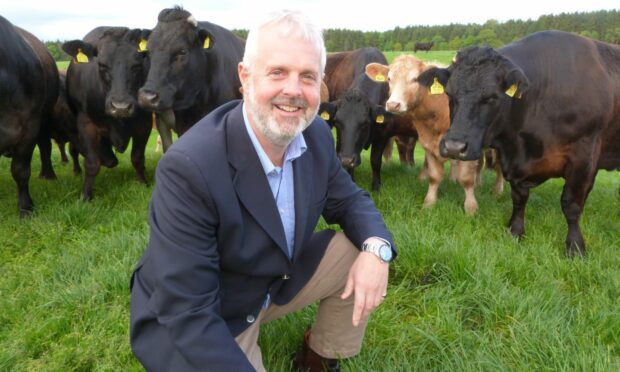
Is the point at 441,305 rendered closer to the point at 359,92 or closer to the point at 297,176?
the point at 297,176

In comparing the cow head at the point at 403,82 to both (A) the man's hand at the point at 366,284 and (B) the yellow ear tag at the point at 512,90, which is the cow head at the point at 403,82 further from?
(A) the man's hand at the point at 366,284

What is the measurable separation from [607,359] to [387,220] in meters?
2.46

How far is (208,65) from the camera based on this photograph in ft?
18.0

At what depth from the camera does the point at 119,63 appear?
17.2ft

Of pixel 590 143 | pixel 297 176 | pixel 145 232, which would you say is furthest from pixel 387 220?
pixel 297 176

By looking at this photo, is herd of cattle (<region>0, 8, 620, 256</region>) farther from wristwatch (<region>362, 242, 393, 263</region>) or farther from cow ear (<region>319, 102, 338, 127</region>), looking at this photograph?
wristwatch (<region>362, 242, 393, 263</region>)

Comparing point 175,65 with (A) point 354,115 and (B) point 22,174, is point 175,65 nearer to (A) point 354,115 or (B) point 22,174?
(B) point 22,174

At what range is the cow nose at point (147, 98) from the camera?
474 centimetres

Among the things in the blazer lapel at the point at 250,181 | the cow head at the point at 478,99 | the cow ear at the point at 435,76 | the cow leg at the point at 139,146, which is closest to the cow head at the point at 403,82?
the cow ear at the point at 435,76

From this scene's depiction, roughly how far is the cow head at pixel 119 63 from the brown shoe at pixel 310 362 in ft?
12.0

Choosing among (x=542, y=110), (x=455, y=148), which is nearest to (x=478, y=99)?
(x=455, y=148)

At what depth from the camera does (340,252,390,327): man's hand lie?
7.12 feet

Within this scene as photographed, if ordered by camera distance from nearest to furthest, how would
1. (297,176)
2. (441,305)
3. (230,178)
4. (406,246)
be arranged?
(230,178)
(297,176)
(441,305)
(406,246)

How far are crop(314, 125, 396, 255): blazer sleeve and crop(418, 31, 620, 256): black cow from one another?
5.67 feet
